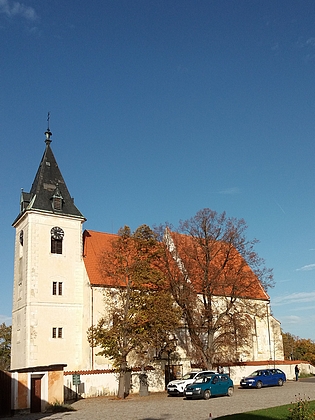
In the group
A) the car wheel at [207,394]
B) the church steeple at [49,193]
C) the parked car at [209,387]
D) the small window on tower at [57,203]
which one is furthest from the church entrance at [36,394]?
the small window on tower at [57,203]

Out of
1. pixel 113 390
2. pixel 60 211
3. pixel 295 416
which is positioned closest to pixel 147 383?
pixel 113 390

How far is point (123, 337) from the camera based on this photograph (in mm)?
30734

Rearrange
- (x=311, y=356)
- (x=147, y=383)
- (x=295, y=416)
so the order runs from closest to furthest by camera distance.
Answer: (x=295, y=416) < (x=147, y=383) < (x=311, y=356)

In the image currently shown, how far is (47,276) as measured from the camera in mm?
36938

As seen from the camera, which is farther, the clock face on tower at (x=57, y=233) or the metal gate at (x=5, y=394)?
the clock face on tower at (x=57, y=233)

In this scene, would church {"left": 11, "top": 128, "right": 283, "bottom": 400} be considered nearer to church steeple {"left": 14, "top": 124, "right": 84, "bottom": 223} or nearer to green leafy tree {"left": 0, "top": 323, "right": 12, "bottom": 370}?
church steeple {"left": 14, "top": 124, "right": 84, "bottom": 223}

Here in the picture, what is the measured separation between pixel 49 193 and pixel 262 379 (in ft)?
74.1

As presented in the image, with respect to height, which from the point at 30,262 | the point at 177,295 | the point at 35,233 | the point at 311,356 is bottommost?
the point at 311,356

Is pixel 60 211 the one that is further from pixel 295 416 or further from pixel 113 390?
pixel 295 416

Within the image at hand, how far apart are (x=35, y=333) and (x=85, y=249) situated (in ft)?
29.1

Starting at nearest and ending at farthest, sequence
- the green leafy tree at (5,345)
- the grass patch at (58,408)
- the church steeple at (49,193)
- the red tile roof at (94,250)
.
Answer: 1. the grass patch at (58,408)
2. the red tile roof at (94,250)
3. the church steeple at (49,193)
4. the green leafy tree at (5,345)

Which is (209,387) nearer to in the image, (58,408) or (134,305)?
(134,305)

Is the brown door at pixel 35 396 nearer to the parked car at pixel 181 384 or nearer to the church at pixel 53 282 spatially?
the church at pixel 53 282

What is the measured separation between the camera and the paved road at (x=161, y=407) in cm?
2102
